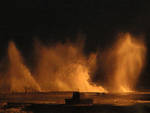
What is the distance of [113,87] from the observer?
88.1 m

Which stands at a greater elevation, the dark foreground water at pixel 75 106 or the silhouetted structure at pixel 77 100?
the silhouetted structure at pixel 77 100

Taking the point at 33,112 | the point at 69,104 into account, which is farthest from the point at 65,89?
the point at 33,112

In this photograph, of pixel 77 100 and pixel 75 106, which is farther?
pixel 77 100

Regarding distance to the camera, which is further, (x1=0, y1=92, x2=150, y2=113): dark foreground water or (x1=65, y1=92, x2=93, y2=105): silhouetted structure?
(x1=65, y1=92, x2=93, y2=105): silhouetted structure

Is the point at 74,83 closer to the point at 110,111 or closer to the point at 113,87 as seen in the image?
the point at 113,87

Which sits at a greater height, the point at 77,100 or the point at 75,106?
the point at 77,100

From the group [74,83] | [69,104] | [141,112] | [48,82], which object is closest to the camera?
[141,112]

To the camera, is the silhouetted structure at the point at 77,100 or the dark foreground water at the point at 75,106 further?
the silhouetted structure at the point at 77,100

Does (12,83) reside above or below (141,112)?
above

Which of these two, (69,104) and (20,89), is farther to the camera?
(20,89)

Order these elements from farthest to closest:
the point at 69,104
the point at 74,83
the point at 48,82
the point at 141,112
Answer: the point at 48,82, the point at 74,83, the point at 69,104, the point at 141,112

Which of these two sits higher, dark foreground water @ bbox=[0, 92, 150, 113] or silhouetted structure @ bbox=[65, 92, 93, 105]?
silhouetted structure @ bbox=[65, 92, 93, 105]

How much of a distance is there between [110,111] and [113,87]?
54.9 metres

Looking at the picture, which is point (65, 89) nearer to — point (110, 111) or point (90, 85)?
point (90, 85)
